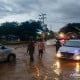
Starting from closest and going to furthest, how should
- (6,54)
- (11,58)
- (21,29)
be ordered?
1. (6,54)
2. (11,58)
3. (21,29)

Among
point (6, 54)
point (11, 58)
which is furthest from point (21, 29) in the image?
point (6, 54)

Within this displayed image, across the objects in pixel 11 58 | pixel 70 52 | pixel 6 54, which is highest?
pixel 70 52

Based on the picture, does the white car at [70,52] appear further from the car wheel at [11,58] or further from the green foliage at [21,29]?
the green foliage at [21,29]

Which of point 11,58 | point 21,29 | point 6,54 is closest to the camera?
point 6,54

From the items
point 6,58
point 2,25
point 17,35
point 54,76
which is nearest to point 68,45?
point 6,58

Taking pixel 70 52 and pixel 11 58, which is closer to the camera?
pixel 70 52

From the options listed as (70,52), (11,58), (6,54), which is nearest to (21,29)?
(11,58)

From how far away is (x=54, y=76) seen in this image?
13578 millimetres

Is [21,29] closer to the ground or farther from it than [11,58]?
farther from it

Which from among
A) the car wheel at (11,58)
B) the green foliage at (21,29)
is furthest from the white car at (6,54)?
the green foliage at (21,29)

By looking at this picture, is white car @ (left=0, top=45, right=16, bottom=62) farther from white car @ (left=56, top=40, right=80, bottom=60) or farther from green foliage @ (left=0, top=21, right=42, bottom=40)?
green foliage @ (left=0, top=21, right=42, bottom=40)

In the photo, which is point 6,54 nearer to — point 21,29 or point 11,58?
point 11,58

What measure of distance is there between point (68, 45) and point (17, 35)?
77513mm

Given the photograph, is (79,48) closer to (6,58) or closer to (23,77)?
(6,58)
